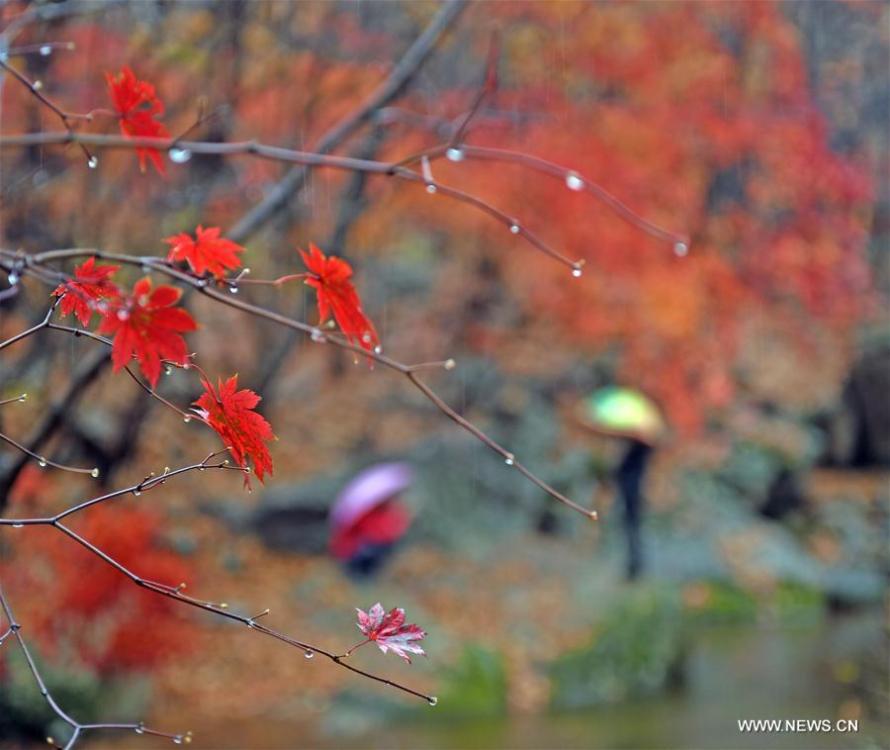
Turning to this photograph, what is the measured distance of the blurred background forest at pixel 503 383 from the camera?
477 cm

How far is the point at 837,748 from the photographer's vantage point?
15.1 feet

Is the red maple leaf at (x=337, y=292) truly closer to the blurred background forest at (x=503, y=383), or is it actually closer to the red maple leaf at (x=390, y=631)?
the red maple leaf at (x=390, y=631)

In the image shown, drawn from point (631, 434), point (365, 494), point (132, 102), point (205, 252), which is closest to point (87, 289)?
point (205, 252)

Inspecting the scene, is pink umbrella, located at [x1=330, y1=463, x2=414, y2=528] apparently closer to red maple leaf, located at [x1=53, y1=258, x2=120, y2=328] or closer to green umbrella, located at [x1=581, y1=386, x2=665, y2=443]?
green umbrella, located at [x1=581, y1=386, x2=665, y2=443]

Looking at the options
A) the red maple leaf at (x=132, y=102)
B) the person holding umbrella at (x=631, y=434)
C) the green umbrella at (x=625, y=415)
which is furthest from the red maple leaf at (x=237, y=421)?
the green umbrella at (x=625, y=415)

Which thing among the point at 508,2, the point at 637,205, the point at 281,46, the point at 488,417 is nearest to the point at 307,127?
the point at 281,46

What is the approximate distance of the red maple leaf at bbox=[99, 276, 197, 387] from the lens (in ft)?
3.91

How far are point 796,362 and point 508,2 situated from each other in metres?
5.90

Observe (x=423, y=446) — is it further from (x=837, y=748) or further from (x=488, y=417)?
(x=837, y=748)

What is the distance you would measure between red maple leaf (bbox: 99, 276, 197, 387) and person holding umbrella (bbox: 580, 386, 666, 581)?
7.31 metres

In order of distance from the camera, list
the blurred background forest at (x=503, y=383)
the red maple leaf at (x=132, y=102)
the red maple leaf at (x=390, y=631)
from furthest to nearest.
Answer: the blurred background forest at (x=503, y=383) < the red maple leaf at (x=132, y=102) < the red maple leaf at (x=390, y=631)

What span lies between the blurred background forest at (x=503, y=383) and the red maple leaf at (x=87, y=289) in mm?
1081

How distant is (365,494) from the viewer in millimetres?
7352

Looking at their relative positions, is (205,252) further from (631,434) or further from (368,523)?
(631,434)
